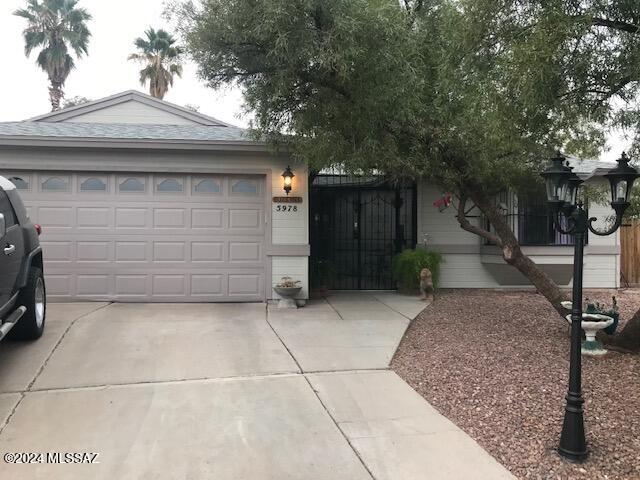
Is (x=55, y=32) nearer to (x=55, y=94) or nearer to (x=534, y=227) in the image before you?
(x=55, y=94)

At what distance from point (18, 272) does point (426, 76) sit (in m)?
5.37

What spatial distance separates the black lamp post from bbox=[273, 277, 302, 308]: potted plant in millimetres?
5033

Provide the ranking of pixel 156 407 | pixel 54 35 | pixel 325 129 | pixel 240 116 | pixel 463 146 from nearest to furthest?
pixel 156 407
pixel 463 146
pixel 325 129
pixel 240 116
pixel 54 35

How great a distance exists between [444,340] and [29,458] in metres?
4.73

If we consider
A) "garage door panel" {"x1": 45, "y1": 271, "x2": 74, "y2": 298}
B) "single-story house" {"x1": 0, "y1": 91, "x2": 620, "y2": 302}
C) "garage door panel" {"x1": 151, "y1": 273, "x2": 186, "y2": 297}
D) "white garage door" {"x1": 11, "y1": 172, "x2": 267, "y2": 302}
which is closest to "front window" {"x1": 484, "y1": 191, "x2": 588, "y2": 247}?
"single-story house" {"x1": 0, "y1": 91, "x2": 620, "y2": 302}

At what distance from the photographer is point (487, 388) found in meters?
4.67

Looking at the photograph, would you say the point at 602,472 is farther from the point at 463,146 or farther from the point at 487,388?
the point at 463,146

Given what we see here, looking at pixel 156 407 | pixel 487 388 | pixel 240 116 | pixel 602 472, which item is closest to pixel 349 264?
pixel 240 116

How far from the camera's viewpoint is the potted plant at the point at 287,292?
825cm

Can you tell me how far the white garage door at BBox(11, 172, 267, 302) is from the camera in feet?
27.3

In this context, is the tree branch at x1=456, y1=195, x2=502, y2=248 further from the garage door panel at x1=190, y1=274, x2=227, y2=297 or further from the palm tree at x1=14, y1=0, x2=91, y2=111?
the palm tree at x1=14, y1=0, x2=91, y2=111

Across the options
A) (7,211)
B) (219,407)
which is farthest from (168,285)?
(219,407)

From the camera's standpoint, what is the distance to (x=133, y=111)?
13148 millimetres

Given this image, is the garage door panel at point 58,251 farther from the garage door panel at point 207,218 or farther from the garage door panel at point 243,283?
the garage door panel at point 243,283
